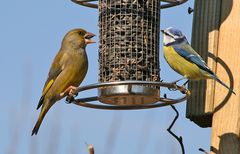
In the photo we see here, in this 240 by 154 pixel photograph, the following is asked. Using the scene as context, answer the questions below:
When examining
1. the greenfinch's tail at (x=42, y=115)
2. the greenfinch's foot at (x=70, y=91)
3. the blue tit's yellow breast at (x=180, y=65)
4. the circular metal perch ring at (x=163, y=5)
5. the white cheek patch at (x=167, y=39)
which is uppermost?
the circular metal perch ring at (x=163, y=5)

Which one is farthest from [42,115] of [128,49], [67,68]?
[128,49]

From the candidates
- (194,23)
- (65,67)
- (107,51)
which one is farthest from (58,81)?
(194,23)

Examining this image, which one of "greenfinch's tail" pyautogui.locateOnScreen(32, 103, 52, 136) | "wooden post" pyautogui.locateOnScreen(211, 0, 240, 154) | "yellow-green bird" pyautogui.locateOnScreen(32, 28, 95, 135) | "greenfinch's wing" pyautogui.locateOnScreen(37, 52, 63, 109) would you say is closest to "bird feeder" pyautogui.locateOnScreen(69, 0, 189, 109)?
"wooden post" pyautogui.locateOnScreen(211, 0, 240, 154)

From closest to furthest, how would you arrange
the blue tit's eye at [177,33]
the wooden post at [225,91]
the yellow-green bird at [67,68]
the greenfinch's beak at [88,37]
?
the wooden post at [225,91]
the blue tit's eye at [177,33]
the yellow-green bird at [67,68]
the greenfinch's beak at [88,37]

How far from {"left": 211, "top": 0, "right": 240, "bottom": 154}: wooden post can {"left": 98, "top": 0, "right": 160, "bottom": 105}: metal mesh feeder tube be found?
57 cm

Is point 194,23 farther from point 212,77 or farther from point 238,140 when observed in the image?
point 238,140

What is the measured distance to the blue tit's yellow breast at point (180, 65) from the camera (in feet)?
16.5

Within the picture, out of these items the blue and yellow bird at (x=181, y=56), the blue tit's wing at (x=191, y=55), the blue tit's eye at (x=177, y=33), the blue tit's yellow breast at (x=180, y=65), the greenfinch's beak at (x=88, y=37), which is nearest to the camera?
the blue tit's wing at (x=191, y=55)

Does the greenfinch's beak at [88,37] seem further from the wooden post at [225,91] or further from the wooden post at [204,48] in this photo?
the wooden post at [225,91]

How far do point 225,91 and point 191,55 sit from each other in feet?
1.70

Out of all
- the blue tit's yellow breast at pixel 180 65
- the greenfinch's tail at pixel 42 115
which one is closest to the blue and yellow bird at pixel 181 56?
the blue tit's yellow breast at pixel 180 65

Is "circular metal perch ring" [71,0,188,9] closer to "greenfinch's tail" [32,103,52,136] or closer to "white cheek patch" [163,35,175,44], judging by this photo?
"white cheek patch" [163,35,175,44]

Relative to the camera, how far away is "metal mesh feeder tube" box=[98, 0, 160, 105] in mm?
5074

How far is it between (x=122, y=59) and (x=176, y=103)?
2.18 feet
